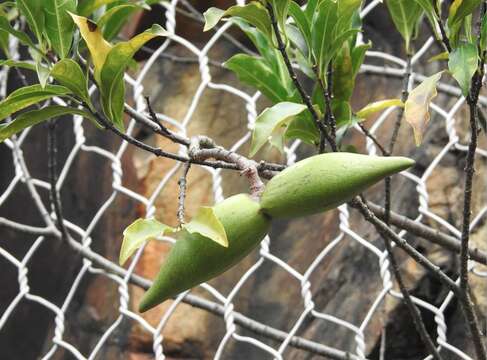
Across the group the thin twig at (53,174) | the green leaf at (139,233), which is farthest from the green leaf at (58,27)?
the thin twig at (53,174)

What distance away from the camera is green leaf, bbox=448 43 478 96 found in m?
0.55

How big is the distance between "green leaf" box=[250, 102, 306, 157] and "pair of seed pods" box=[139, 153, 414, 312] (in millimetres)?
Answer: 93

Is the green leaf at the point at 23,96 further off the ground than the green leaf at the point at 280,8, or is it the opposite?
the green leaf at the point at 280,8

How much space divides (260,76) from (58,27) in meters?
0.18

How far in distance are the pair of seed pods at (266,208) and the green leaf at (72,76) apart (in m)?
0.18

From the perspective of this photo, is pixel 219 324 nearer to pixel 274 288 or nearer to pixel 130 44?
pixel 274 288

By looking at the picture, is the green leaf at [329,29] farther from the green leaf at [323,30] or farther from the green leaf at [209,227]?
the green leaf at [209,227]

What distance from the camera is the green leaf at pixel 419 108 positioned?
0.56 meters

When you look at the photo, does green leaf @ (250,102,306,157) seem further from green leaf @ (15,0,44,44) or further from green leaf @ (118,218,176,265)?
green leaf @ (15,0,44,44)

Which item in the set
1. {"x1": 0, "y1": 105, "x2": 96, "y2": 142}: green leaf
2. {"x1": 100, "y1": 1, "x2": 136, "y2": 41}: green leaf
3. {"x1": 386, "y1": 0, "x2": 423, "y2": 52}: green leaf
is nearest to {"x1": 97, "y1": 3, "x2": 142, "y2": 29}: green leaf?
{"x1": 100, "y1": 1, "x2": 136, "y2": 41}: green leaf

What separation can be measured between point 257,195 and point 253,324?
20.9 inches

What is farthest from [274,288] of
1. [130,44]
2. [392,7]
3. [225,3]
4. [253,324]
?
[130,44]

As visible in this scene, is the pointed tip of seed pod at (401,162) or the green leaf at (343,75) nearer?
the pointed tip of seed pod at (401,162)

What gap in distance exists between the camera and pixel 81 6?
0.73m
